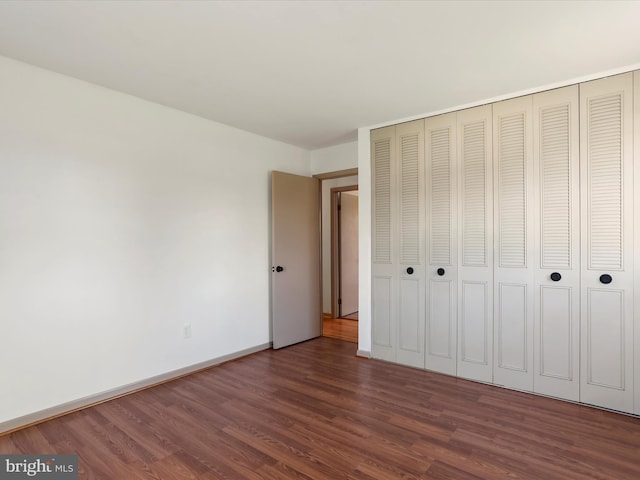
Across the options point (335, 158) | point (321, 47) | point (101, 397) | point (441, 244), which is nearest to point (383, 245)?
point (441, 244)

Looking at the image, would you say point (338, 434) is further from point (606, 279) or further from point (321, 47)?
point (321, 47)

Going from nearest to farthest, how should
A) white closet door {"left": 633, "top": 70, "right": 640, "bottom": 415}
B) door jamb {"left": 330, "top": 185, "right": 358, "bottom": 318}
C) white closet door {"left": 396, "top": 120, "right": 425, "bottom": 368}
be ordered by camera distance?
white closet door {"left": 633, "top": 70, "right": 640, "bottom": 415} → white closet door {"left": 396, "top": 120, "right": 425, "bottom": 368} → door jamb {"left": 330, "top": 185, "right": 358, "bottom": 318}

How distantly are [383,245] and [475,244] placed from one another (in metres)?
0.91

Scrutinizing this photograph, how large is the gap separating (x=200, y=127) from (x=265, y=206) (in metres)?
1.14

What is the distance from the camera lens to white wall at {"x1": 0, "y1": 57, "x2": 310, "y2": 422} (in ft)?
7.60

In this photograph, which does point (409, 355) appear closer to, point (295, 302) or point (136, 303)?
point (295, 302)

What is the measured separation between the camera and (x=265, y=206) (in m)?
4.12


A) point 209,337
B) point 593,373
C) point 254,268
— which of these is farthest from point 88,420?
point 593,373

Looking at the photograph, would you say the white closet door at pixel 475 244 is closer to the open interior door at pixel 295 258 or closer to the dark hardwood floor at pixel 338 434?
the dark hardwood floor at pixel 338 434

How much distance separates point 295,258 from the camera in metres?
4.32

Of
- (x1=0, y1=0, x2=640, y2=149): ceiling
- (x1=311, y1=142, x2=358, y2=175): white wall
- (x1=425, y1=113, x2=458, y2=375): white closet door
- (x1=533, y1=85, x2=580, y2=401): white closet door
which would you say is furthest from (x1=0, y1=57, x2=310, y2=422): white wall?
(x1=533, y1=85, x2=580, y2=401): white closet door

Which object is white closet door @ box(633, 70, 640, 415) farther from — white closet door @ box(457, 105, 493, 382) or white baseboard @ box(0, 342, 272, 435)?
white baseboard @ box(0, 342, 272, 435)

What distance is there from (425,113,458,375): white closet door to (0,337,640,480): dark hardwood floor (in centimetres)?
32
